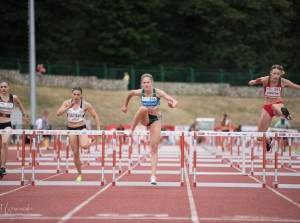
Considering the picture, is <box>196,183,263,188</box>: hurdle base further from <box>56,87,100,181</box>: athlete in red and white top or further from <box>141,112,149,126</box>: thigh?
<box>56,87,100,181</box>: athlete in red and white top

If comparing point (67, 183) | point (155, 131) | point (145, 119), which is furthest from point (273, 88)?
point (67, 183)

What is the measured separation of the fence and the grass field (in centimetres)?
196

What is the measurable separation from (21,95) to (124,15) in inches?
673

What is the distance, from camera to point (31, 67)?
24.3 meters

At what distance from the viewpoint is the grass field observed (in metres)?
39.5

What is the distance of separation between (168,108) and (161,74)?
5.08 metres

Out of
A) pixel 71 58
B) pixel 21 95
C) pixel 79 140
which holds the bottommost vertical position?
pixel 79 140

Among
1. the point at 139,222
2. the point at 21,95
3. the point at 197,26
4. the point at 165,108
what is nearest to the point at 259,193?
the point at 139,222

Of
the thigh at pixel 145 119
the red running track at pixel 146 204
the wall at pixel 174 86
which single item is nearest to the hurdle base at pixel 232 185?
the red running track at pixel 146 204

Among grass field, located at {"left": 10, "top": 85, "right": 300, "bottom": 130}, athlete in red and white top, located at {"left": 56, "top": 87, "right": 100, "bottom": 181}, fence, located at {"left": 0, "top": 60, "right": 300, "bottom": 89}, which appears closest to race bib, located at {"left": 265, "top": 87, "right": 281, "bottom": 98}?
athlete in red and white top, located at {"left": 56, "top": 87, "right": 100, "bottom": 181}

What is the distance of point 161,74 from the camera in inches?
1875

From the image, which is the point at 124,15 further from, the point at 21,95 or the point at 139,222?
the point at 139,222

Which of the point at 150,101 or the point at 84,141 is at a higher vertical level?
the point at 150,101

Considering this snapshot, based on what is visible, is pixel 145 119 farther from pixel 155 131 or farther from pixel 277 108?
pixel 277 108
